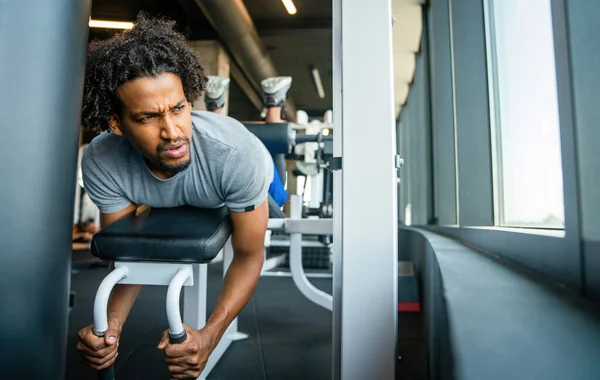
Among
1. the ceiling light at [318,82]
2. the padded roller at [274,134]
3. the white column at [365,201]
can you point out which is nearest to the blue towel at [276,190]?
the padded roller at [274,134]

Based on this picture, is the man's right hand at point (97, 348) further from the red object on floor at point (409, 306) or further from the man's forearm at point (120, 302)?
the red object on floor at point (409, 306)

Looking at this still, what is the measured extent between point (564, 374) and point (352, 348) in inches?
17.0

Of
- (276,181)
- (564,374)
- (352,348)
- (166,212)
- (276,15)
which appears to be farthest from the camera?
(276,15)

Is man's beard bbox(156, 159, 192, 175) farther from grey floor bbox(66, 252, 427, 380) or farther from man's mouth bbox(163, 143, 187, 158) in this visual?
grey floor bbox(66, 252, 427, 380)

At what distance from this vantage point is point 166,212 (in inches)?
41.5

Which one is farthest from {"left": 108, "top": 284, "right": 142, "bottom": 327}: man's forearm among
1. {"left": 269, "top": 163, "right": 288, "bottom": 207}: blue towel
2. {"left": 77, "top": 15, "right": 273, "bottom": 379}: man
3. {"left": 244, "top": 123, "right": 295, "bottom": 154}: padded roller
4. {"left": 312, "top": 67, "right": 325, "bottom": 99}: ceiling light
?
{"left": 312, "top": 67, "right": 325, "bottom": 99}: ceiling light

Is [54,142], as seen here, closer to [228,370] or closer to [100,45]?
[100,45]

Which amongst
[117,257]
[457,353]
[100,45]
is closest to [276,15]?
[100,45]

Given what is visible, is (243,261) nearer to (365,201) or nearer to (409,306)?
(365,201)

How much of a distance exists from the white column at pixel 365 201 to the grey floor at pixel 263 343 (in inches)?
22.1

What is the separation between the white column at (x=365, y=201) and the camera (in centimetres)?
82

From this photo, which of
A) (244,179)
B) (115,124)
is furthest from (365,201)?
(115,124)

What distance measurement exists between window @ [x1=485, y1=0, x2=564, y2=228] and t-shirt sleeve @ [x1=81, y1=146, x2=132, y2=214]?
1.08 m

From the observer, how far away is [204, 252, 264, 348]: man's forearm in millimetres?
1019
